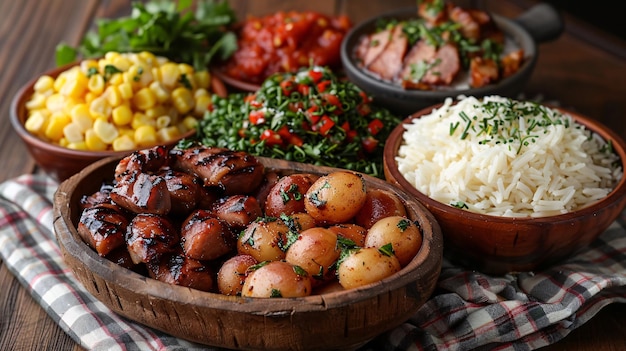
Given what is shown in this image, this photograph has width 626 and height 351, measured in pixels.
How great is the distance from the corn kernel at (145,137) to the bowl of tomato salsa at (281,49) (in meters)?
0.73

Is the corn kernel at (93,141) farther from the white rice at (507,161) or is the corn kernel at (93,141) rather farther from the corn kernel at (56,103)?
the white rice at (507,161)

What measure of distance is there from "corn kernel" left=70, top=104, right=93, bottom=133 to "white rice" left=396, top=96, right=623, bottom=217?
1.45m

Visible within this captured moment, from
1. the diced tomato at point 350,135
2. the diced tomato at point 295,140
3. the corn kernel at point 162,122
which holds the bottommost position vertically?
the corn kernel at point 162,122

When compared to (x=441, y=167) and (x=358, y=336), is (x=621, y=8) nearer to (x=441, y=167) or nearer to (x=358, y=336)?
(x=441, y=167)

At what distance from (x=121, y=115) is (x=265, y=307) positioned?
161cm

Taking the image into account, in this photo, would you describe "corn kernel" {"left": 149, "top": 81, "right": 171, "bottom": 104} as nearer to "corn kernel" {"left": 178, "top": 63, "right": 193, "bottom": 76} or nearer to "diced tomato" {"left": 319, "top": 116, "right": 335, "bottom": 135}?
"corn kernel" {"left": 178, "top": 63, "right": 193, "bottom": 76}

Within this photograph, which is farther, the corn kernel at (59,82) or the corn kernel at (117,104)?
the corn kernel at (59,82)

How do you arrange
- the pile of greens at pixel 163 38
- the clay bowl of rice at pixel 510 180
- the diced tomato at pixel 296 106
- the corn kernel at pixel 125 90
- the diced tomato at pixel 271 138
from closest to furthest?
the clay bowl of rice at pixel 510 180 < the diced tomato at pixel 271 138 < the diced tomato at pixel 296 106 < the corn kernel at pixel 125 90 < the pile of greens at pixel 163 38

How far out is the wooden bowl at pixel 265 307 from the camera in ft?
6.64

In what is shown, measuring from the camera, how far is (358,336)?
7.02 ft

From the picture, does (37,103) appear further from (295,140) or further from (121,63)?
(295,140)

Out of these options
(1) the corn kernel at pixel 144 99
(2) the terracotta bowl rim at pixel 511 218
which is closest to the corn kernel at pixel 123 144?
(1) the corn kernel at pixel 144 99

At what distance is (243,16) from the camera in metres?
5.01

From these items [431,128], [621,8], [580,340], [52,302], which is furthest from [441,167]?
[621,8]
